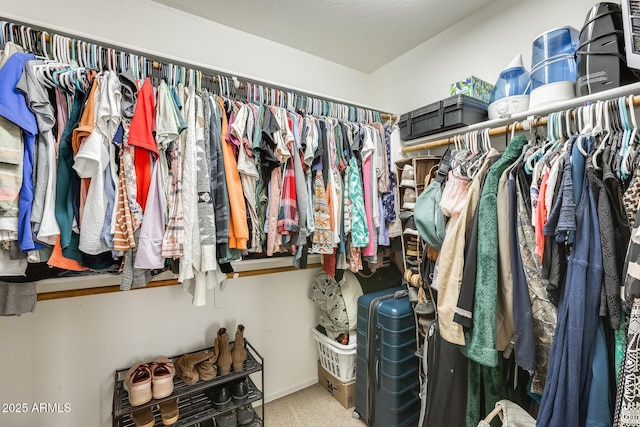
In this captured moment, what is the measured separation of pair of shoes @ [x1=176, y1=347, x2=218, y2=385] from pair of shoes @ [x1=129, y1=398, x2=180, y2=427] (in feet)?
0.38

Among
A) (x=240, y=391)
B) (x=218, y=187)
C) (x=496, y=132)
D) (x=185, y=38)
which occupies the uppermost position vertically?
(x=185, y=38)

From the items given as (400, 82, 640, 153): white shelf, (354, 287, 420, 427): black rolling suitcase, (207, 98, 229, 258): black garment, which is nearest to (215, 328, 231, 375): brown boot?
(207, 98, 229, 258): black garment

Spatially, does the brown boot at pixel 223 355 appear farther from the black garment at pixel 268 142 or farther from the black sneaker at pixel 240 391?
the black garment at pixel 268 142

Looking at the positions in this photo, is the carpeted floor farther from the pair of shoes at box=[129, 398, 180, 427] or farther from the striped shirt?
the striped shirt

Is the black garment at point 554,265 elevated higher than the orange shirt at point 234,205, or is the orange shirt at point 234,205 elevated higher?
the orange shirt at point 234,205

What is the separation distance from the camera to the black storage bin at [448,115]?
1344 millimetres

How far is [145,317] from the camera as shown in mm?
1539

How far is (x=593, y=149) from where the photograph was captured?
2.93 feet

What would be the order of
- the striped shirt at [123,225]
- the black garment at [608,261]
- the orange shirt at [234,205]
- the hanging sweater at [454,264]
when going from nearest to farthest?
the black garment at [608,261] → the striped shirt at [123,225] → the hanging sweater at [454,264] → the orange shirt at [234,205]

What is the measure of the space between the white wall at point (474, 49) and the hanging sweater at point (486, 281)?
84 cm

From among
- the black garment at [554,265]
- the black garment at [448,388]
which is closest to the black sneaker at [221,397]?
the black garment at [448,388]

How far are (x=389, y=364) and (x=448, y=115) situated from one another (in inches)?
52.6

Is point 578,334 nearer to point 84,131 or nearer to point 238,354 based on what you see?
point 238,354

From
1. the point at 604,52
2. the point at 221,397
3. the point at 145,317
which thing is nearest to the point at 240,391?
the point at 221,397
